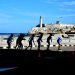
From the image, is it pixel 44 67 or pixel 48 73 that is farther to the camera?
pixel 44 67

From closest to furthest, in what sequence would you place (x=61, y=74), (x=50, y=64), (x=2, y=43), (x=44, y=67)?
(x=61, y=74) < (x=44, y=67) < (x=50, y=64) < (x=2, y=43)

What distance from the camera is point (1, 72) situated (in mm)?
13039

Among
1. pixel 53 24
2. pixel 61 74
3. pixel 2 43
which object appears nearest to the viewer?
pixel 61 74

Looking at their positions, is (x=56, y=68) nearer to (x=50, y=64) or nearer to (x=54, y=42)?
(x=50, y=64)

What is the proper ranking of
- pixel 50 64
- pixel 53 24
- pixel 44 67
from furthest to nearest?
pixel 53 24
pixel 50 64
pixel 44 67

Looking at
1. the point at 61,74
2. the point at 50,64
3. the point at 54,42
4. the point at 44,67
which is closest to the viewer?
the point at 61,74

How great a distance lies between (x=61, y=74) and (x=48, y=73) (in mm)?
504

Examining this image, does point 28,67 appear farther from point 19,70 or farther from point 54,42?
point 54,42

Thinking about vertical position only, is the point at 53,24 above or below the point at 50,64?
above

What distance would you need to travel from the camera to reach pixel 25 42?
3959cm

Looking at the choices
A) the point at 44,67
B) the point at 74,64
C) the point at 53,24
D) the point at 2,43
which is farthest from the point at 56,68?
the point at 53,24

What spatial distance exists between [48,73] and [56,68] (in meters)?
1.21

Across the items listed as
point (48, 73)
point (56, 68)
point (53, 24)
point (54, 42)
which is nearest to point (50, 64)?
point (56, 68)

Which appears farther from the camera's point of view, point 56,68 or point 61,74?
point 56,68
